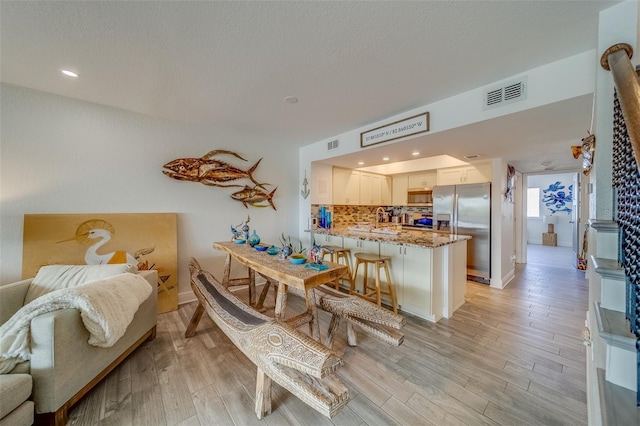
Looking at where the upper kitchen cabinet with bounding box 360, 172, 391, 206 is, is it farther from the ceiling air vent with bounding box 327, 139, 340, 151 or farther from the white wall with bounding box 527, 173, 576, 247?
the white wall with bounding box 527, 173, 576, 247

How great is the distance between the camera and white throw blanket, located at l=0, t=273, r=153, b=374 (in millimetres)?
1313

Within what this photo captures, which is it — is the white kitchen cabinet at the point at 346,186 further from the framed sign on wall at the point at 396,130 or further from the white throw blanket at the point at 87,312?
the white throw blanket at the point at 87,312

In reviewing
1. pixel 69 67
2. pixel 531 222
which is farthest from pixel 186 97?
pixel 531 222

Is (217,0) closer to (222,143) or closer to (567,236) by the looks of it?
(222,143)

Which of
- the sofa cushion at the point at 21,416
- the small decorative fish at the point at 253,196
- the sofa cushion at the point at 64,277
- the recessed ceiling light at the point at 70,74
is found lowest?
the sofa cushion at the point at 21,416

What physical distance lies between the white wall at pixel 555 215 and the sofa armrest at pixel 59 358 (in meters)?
11.1

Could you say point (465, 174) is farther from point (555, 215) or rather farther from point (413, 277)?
point (555, 215)

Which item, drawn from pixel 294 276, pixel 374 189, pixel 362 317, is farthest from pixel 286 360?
pixel 374 189

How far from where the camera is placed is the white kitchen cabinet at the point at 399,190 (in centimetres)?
570

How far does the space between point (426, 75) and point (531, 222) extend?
9741mm

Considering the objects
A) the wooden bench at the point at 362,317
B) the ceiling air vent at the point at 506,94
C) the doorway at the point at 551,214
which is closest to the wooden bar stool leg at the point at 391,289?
the wooden bench at the point at 362,317

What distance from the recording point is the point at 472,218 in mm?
4234

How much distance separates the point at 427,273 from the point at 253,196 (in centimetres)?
288

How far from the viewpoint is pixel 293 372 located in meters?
1.31
